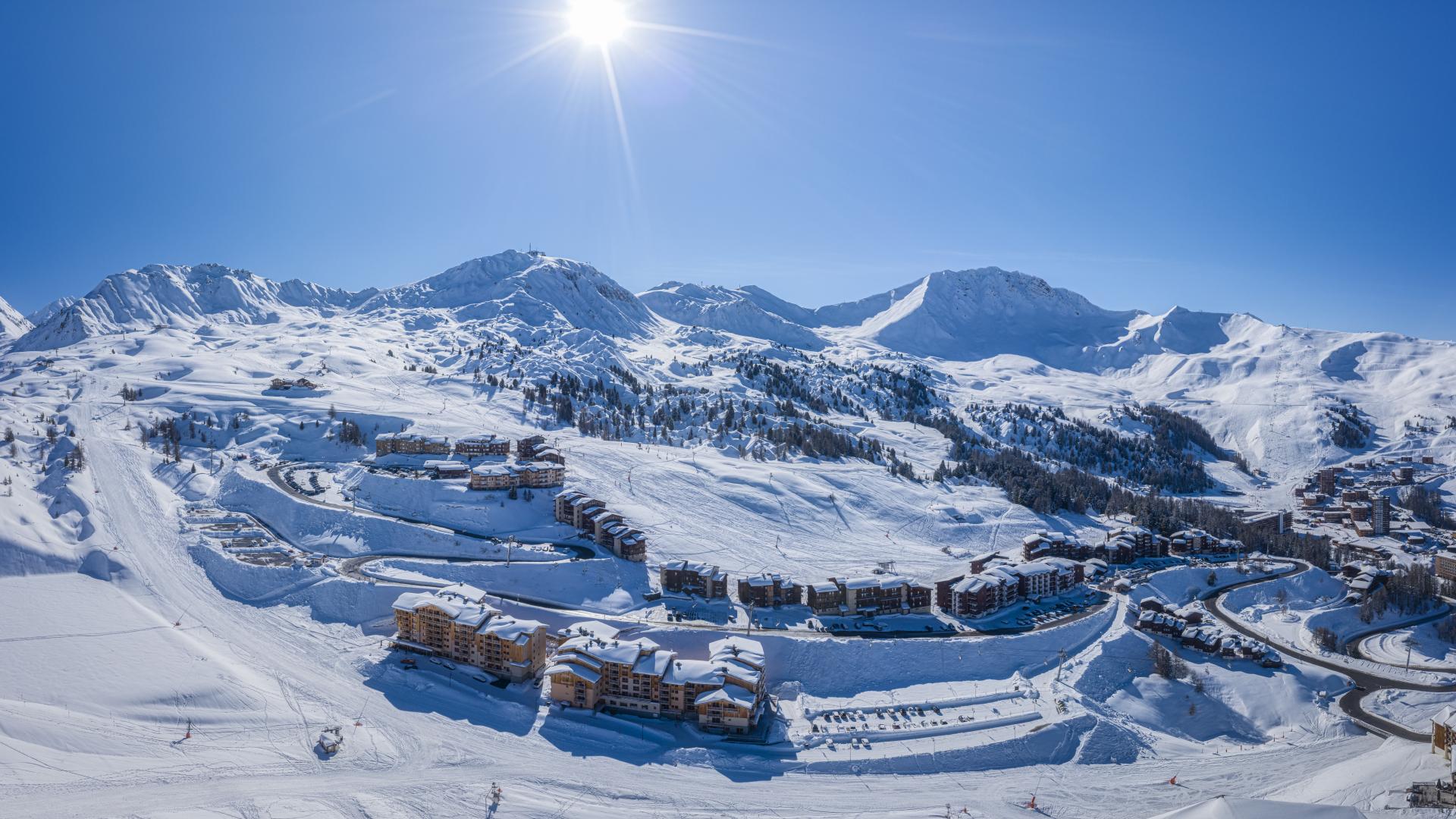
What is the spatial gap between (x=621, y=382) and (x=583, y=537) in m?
104

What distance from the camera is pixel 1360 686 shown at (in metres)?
49.2

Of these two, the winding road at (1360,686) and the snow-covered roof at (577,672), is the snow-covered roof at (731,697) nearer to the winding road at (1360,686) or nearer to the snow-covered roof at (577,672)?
the snow-covered roof at (577,672)

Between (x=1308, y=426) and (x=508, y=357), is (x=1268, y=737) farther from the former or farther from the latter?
(x=1308, y=426)

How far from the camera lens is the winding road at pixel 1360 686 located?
42.9 metres

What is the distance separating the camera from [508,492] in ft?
235

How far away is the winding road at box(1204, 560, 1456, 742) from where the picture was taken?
4288 centimetres

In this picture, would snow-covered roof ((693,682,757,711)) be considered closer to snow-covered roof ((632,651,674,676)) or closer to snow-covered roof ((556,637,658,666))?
snow-covered roof ((632,651,674,676))

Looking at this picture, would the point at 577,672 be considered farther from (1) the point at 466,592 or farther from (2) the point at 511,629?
(1) the point at 466,592

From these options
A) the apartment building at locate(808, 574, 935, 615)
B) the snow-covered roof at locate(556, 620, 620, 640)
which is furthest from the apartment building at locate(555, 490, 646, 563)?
the apartment building at locate(808, 574, 935, 615)

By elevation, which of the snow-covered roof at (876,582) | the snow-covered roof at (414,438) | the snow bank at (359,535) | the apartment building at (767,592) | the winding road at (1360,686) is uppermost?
the snow-covered roof at (414,438)

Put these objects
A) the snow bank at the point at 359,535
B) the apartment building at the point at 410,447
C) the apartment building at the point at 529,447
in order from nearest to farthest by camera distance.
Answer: the snow bank at the point at 359,535 → the apartment building at the point at 529,447 → the apartment building at the point at 410,447

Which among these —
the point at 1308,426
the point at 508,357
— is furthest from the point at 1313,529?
the point at 508,357

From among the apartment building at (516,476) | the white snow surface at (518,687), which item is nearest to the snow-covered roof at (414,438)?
the white snow surface at (518,687)

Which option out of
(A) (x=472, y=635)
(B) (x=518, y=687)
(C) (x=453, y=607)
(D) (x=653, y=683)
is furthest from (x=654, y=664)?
(C) (x=453, y=607)
